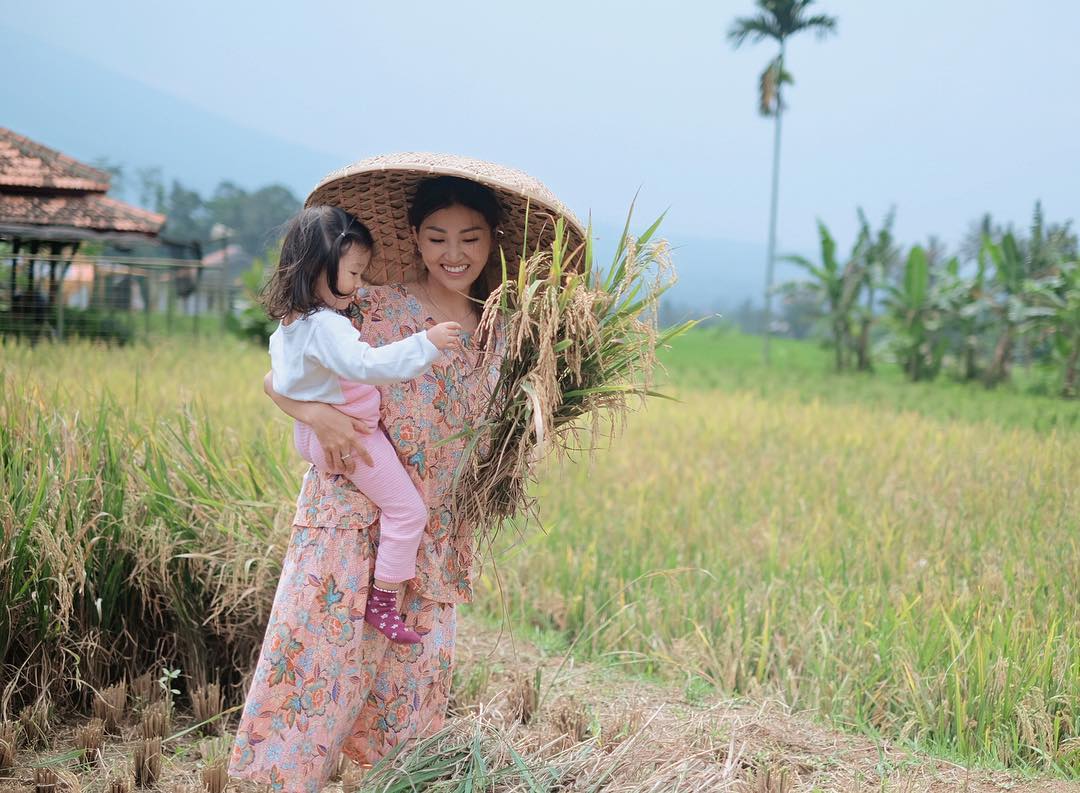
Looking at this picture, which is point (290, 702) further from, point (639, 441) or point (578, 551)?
point (639, 441)

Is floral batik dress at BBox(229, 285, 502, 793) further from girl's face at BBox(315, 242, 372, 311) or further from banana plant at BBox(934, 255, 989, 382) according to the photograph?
banana plant at BBox(934, 255, 989, 382)

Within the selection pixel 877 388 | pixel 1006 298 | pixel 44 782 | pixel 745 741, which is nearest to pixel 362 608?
pixel 44 782

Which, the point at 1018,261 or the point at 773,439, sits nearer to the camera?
the point at 773,439

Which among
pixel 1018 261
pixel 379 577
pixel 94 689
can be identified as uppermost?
pixel 1018 261

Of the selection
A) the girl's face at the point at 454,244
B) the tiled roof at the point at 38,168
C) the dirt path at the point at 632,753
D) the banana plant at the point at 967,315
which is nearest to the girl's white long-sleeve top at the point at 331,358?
the girl's face at the point at 454,244

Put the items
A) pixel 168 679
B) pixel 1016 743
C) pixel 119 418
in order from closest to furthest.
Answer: pixel 1016 743 → pixel 168 679 → pixel 119 418

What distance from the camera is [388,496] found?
2.09m

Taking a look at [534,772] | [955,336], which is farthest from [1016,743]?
[955,336]

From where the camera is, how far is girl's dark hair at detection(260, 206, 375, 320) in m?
1.98

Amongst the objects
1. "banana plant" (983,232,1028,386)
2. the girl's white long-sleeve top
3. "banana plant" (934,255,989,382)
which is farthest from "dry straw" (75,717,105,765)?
"banana plant" (934,255,989,382)

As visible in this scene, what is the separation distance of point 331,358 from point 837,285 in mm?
13811

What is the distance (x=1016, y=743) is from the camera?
268cm

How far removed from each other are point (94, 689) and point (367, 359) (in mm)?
1564

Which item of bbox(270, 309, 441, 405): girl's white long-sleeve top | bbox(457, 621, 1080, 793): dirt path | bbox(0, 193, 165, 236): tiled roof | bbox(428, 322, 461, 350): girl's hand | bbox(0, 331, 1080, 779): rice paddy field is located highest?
bbox(0, 193, 165, 236): tiled roof
